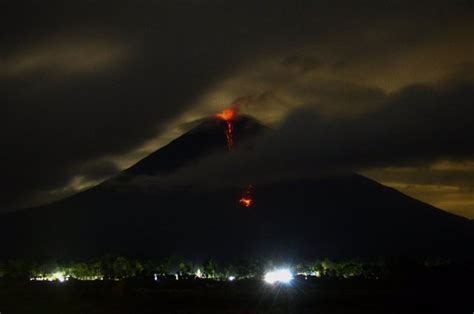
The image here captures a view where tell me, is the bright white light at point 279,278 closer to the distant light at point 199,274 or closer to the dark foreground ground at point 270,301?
the distant light at point 199,274

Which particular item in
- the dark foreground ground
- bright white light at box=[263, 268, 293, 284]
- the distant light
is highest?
the distant light

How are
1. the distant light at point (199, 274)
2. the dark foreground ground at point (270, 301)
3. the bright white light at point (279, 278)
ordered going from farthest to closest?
the distant light at point (199, 274), the bright white light at point (279, 278), the dark foreground ground at point (270, 301)

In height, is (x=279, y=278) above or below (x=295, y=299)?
above

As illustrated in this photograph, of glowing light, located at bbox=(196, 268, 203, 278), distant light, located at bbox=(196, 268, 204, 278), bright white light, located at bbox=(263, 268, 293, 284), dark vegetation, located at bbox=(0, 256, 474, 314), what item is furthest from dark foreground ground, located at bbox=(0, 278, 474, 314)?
glowing light, located at bbox=(196, 268, 203, 278)

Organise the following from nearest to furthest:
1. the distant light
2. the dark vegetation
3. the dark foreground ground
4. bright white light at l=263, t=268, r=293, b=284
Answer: the dark foreground ground, the dark vegetation, bright white light at l=263, t=268, r=293, b=284, the distant light

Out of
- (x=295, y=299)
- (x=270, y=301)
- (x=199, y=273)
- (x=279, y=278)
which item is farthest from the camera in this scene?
(x=199, y=273)

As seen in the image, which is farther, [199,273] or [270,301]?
[199,273]

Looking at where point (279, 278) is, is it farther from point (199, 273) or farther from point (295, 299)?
point (295, 299)

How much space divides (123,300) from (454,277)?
29698mm

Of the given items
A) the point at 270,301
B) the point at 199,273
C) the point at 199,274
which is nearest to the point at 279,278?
the point at 199,274

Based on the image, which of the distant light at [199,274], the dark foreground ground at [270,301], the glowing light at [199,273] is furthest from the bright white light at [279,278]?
the dark foreground ground at [270,301]

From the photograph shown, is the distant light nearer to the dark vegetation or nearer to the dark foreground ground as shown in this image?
the dark vegetation

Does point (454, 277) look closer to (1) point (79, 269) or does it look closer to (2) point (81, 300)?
(2) point (81, 300)

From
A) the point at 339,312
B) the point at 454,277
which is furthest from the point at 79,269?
the point at 339,312
